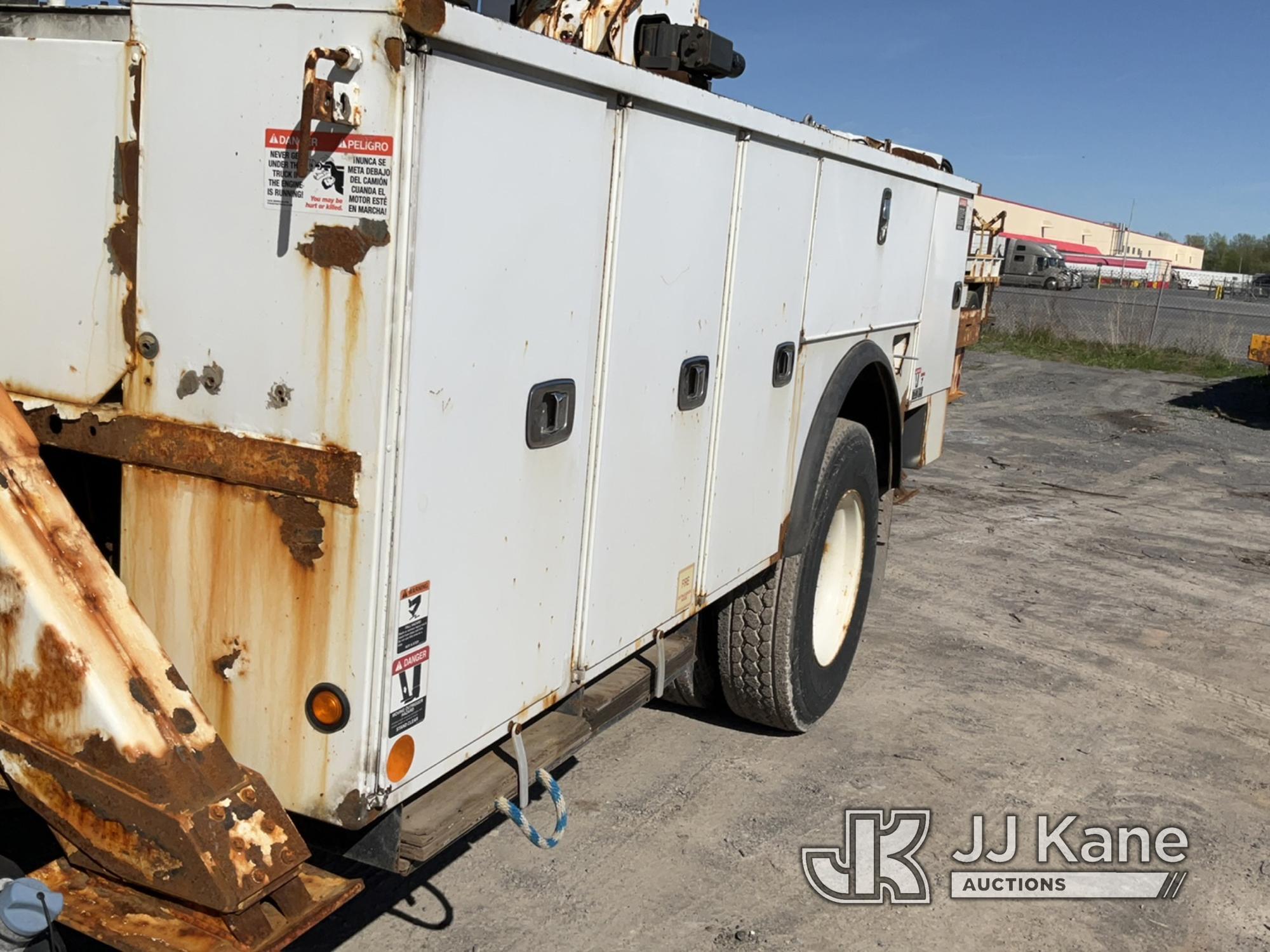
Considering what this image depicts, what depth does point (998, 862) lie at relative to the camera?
4078mm

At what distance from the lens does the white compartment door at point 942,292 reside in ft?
18.6

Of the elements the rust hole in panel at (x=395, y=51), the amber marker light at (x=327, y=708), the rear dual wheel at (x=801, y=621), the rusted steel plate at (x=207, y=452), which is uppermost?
the rust hole in panel at (x=395, y=51)

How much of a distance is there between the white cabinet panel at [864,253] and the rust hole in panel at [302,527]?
7.27ft

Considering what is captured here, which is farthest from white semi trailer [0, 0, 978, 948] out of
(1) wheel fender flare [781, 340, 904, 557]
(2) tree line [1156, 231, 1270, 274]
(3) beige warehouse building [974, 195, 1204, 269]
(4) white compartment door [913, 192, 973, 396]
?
(2) tree line [1156, 231, 1270, 274]

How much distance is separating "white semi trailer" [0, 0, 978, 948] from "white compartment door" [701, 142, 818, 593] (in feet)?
1.47

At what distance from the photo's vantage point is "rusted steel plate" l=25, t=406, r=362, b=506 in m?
2.20

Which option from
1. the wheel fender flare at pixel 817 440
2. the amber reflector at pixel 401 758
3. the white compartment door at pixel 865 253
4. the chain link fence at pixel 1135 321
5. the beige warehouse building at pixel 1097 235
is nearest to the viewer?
the amber reflector at pixel 401 758

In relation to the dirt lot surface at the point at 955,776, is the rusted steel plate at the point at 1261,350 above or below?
above

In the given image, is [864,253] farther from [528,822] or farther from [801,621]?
[528,822]

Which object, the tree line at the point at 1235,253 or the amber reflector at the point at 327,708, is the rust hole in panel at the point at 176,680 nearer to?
the amber reflector at the point at 327,708

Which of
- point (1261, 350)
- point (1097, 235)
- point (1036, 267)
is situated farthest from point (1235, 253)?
point (1261, 350)

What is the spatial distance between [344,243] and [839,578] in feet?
11.5

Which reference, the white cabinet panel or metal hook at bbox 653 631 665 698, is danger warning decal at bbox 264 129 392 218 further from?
the white cabinet panel

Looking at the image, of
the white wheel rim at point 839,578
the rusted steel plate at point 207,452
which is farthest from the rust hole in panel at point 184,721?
the white wheel rim at point 839,578
